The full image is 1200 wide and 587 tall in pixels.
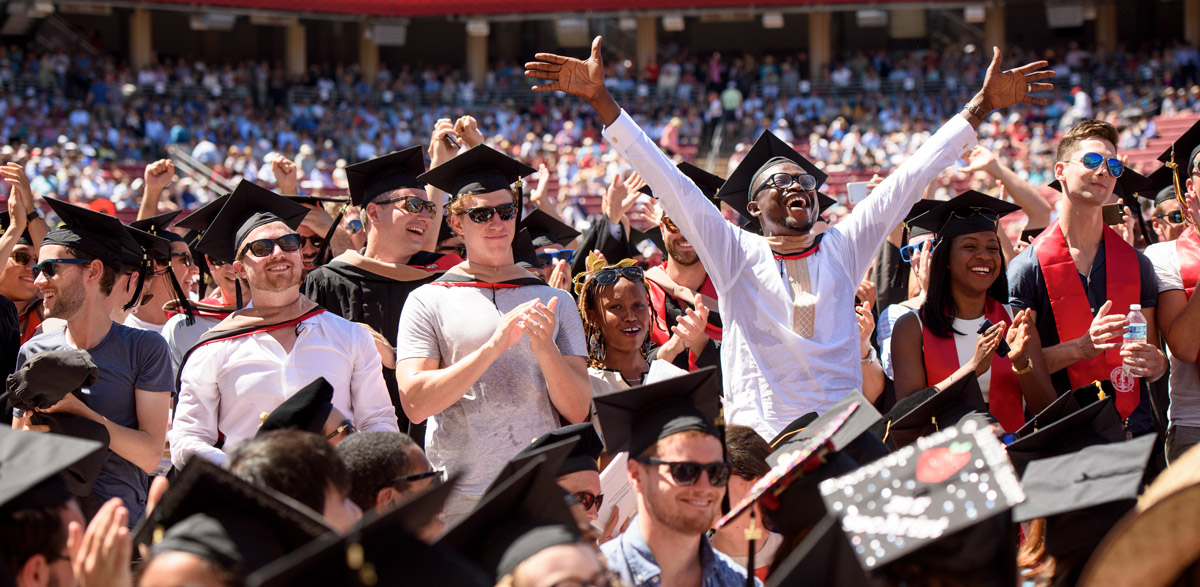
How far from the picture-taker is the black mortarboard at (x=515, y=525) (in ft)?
8.61

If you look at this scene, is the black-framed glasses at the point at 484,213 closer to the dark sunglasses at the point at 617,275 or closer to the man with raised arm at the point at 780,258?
the man with raised arm at the point at 780,258

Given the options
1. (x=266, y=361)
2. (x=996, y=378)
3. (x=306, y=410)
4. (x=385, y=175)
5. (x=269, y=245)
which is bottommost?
(x=996, y=378)

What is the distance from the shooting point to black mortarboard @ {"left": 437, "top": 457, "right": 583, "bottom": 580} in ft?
8.61

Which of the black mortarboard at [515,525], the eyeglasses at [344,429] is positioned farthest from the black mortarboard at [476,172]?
the black mortarboard at [515,525]

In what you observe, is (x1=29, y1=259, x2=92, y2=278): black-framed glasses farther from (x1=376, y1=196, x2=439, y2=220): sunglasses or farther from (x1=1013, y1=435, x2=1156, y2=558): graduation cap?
(x1=1013, y1=435, x2=1156, y2=558): graduation cap

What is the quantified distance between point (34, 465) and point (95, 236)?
2220mm

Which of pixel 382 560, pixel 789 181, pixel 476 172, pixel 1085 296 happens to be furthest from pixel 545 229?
pixel 382 560

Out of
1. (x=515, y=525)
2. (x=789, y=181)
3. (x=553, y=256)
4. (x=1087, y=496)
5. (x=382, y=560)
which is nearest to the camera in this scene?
(x=382, y=560)

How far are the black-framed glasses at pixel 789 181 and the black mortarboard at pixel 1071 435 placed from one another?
5.07 feet

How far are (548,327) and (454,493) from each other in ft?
2.50

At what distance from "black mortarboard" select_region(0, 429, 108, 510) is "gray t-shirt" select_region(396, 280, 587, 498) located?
70.0 inches

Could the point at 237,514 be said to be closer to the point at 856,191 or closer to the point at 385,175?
the point at 385,175

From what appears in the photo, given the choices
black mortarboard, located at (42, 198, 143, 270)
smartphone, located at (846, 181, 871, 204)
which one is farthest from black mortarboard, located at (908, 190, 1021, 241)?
Result: black mortarboard, located at (42, 198, 143, 270)

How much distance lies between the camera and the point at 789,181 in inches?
182
